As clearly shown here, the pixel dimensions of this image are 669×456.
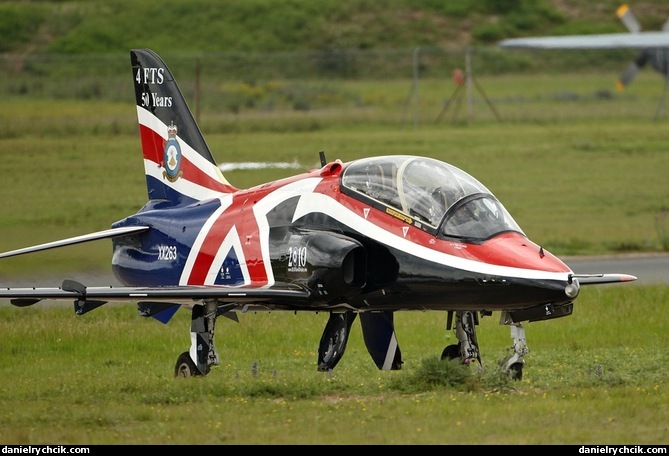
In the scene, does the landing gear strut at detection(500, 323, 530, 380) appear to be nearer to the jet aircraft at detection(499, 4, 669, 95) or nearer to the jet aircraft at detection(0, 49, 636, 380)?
the jet aircraft at detection(0, 49, 636, 380)

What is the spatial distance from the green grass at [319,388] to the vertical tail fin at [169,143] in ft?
8.08

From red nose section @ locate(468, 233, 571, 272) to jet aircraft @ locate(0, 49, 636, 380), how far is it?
0.01 m

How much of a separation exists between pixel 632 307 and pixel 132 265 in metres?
9.27

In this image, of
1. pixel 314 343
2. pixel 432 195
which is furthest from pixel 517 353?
pixel 314 343

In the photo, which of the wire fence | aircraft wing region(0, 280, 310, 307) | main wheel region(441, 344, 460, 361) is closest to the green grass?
main wheel region(441, 344, 460, 361)

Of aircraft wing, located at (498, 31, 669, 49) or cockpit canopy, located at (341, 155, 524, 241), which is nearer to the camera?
cockpit canopy, located at (341, 155, 524, 241)

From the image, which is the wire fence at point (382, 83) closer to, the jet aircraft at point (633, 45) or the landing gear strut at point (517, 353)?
the jet aircraft at point (633, 45)

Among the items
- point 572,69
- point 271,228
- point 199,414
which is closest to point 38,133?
point 271,228

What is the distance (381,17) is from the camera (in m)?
89.8

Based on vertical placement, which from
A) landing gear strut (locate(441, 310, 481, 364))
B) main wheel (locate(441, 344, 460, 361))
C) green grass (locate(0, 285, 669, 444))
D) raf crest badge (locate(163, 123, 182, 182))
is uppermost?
raf crest badge (locate(163, 123, 182, 182))

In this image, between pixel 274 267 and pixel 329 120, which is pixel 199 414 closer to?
pixel 274 267

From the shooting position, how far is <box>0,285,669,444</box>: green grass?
1165cm

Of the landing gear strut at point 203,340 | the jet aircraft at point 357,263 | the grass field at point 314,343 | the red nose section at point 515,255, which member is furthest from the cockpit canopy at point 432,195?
the landing gear strut at point 203,340

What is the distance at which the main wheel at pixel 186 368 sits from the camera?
51.1 ft
